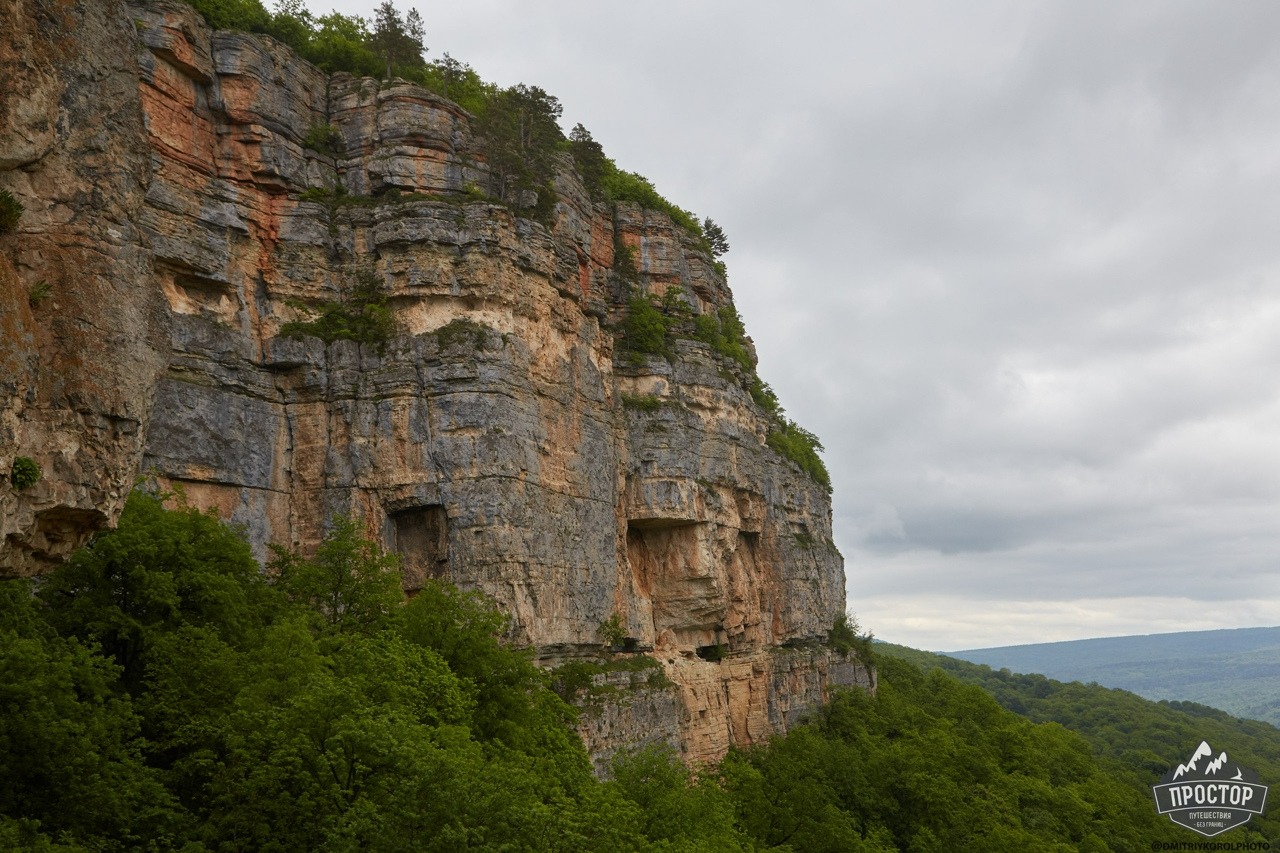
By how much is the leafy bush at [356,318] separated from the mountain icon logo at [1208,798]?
4931 centimetres

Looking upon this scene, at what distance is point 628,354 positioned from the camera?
146 feet

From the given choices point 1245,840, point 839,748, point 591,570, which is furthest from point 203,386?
point 1245,840

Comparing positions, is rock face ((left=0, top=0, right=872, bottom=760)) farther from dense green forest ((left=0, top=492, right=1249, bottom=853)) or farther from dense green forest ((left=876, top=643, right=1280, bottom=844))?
dense green forest ((left=876, top=643, right=1280, bottom=844))

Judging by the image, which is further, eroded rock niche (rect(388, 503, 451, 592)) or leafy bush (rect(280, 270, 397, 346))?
leafy bush (rect(280, 270, 397, 346))

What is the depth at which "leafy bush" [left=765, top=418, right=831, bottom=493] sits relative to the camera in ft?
184

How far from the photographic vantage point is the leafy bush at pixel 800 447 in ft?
184

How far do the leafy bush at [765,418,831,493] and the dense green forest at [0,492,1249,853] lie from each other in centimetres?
2490

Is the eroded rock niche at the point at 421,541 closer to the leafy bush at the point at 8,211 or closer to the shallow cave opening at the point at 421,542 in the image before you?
the shallow cave opening at the point at 421,542

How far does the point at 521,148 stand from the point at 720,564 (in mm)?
21187

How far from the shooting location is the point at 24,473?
1054 cm

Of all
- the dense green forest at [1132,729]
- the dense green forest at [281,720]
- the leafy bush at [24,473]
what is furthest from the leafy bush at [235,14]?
the dense green forest at [1132,729]

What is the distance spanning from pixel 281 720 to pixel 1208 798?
197 ft

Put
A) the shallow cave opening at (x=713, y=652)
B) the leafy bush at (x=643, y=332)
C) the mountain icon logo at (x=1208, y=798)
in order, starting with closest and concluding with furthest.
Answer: the leafy bush at (x=643, y=332)
the shallow cave opening at (x=713, y=652)
the mountain icon logo at (x=1208, y=798)

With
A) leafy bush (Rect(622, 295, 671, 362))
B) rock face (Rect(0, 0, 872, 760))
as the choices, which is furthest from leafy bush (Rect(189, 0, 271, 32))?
leafy bush (Rect(622, 295, 671, 362))
